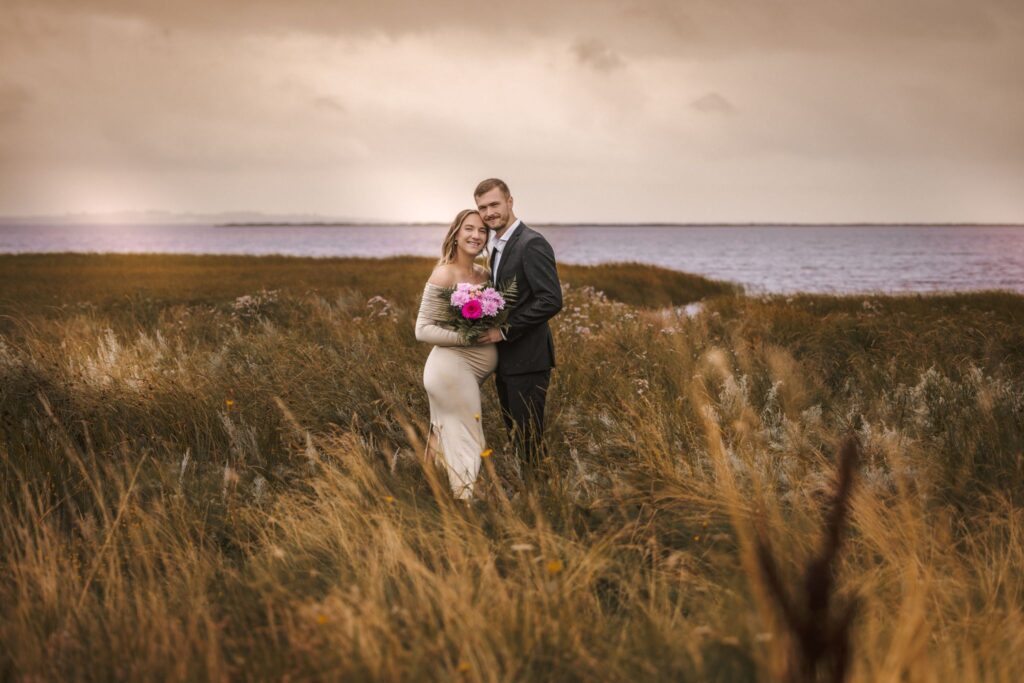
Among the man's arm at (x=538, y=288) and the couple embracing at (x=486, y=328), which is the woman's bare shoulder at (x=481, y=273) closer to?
the couple embracing at (x=486, y=328)

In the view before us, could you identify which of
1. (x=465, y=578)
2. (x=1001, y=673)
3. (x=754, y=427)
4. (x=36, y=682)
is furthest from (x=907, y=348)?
(x=36, y=682)

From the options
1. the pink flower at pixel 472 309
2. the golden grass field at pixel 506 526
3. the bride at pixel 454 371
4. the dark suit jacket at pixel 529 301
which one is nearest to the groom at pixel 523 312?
the dark suit jacket at pixel 529 301

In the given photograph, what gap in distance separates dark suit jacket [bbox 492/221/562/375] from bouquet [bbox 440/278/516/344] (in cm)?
11

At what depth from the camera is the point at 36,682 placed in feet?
6.79

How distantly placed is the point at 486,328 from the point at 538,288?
459 millimetres

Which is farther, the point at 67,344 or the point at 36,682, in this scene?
the point at 67,344

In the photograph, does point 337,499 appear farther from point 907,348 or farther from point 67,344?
point 907,348

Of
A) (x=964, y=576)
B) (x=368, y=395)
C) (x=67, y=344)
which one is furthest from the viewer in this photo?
(x=67, y=344)

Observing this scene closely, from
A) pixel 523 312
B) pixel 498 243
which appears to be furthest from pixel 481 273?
pixel 523 312

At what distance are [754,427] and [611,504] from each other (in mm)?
2001

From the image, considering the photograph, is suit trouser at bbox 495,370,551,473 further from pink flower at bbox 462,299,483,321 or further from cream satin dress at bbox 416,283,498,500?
pink flower at bbox 462,299,483,321

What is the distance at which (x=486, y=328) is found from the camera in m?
4.39

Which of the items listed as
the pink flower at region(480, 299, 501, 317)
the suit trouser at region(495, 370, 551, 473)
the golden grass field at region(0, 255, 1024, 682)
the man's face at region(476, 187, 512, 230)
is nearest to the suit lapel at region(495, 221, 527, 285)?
the man's face at region(476, 187, 512, 230)

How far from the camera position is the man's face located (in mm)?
4578
